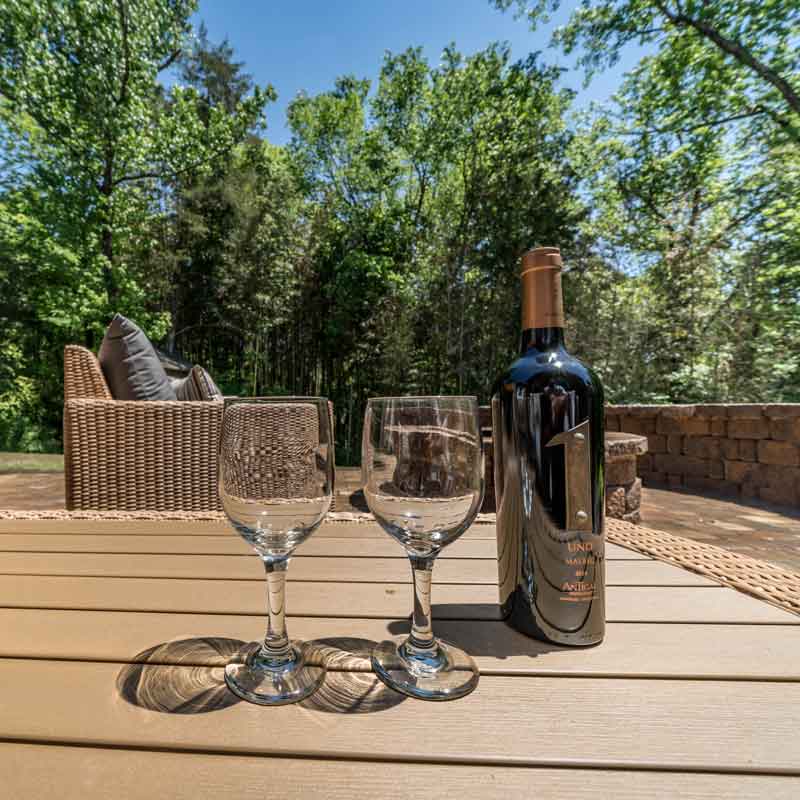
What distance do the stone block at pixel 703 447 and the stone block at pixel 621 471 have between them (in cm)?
133

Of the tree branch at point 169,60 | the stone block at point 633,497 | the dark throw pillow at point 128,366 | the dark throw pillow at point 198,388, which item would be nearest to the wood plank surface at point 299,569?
the dark throw pillow at point 128,366

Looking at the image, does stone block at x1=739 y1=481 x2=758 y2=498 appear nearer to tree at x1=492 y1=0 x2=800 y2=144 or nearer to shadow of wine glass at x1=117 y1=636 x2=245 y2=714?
shadow of wine glass at x1=117 y1=636 x2=245 y2=714

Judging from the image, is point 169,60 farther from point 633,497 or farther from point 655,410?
point 633,497

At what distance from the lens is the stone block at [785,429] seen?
2.88 meters

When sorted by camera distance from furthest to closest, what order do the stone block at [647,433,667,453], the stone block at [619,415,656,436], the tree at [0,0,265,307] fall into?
the tree at [0,0,265,307] → the stone block at [619,415,656,436] → the stone block at [647,433,667,453]

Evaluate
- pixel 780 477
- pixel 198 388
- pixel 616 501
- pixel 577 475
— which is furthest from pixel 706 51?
pixel 577 475

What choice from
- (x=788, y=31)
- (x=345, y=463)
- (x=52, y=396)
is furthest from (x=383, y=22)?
(x=52, y=396)

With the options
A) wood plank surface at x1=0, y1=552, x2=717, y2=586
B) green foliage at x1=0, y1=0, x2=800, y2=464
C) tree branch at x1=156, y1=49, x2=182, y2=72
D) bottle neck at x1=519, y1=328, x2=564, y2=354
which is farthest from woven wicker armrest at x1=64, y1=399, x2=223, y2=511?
tree branch at x1=156, y1=49, x2=182, y2=72

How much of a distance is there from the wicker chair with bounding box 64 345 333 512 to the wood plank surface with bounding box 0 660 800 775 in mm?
1310

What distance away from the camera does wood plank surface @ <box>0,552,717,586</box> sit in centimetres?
60

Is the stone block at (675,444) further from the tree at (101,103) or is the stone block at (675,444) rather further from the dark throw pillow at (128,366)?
the tree at (101,103)

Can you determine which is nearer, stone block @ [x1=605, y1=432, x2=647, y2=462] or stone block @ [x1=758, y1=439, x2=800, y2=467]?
stone block @ [x1=605, y1=432, x2=647, y2=462]

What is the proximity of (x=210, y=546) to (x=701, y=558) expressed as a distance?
71 cm

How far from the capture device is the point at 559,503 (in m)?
0.43
